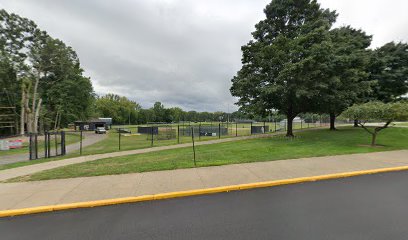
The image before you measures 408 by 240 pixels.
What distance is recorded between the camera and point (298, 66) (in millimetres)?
14297

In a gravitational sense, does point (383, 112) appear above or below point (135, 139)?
above

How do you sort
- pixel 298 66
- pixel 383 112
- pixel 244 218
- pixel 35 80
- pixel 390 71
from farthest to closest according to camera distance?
pixel 35 80 → pixel 390 71 → pixel 298 66 → pixel 383 112 → pixel 244 218

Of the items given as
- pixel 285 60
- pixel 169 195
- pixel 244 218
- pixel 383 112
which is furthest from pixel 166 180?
pixel 285 60

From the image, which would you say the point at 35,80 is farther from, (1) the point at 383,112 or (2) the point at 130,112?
(2) the point at 130,112

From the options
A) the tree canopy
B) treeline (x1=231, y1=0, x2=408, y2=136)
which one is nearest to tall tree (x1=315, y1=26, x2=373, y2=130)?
treeline (x1=231, y1=0, x2=408, y2=136)

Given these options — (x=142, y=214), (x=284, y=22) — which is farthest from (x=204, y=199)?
(x=284, y=22)

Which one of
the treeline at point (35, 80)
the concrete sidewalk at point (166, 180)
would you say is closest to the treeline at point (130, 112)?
the treeline at point (35, 80)

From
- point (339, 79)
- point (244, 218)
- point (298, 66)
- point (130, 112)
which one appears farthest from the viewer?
point (130, 112)

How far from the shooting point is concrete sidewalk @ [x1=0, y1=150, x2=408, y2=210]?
531 centimetres

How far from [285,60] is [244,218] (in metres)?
14.4

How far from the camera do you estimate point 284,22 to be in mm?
19094

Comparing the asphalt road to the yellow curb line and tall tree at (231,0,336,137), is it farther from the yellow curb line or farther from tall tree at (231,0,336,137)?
tall tree at (231,0,336,137)

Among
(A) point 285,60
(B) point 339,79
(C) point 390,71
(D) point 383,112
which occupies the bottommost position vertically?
(D) point 383,112

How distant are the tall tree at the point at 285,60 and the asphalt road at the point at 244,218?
10.7 meters
